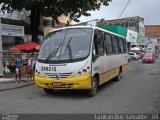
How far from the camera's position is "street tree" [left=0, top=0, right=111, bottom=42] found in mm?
26611

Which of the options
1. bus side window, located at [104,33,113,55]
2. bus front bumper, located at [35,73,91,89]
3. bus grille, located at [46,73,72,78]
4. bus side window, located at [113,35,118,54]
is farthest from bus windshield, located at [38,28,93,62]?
bus side window, located at [113,35,118,54]

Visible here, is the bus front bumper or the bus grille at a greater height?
the bus grille

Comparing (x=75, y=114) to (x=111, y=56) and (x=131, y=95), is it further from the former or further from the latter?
(x=111, y=56)

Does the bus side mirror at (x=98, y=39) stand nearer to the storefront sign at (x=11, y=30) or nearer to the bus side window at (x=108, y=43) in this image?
the bus side window at (x=108, y=43)

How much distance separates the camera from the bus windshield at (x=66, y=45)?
12.4 meters

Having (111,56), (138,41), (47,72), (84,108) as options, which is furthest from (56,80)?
(138,41)

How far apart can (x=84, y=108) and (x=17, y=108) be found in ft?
6.92

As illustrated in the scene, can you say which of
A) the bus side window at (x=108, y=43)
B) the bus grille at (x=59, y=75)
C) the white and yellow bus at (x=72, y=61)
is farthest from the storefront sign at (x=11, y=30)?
the bus grille at (x=59, y=75)

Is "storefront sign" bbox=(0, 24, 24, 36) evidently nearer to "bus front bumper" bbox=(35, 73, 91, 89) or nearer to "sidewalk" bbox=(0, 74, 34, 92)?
"sidewalk" bbox=(0, 74, 34, 92)

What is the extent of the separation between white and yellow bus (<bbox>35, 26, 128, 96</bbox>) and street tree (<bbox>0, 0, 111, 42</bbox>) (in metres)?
13.0

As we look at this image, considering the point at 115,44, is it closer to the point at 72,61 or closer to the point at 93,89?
the point at 93,89

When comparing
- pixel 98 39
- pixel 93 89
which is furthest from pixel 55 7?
pixel 93 89

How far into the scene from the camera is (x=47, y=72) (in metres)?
12.2

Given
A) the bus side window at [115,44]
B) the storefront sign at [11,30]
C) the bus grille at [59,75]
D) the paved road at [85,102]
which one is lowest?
the paved road at [85,102]
